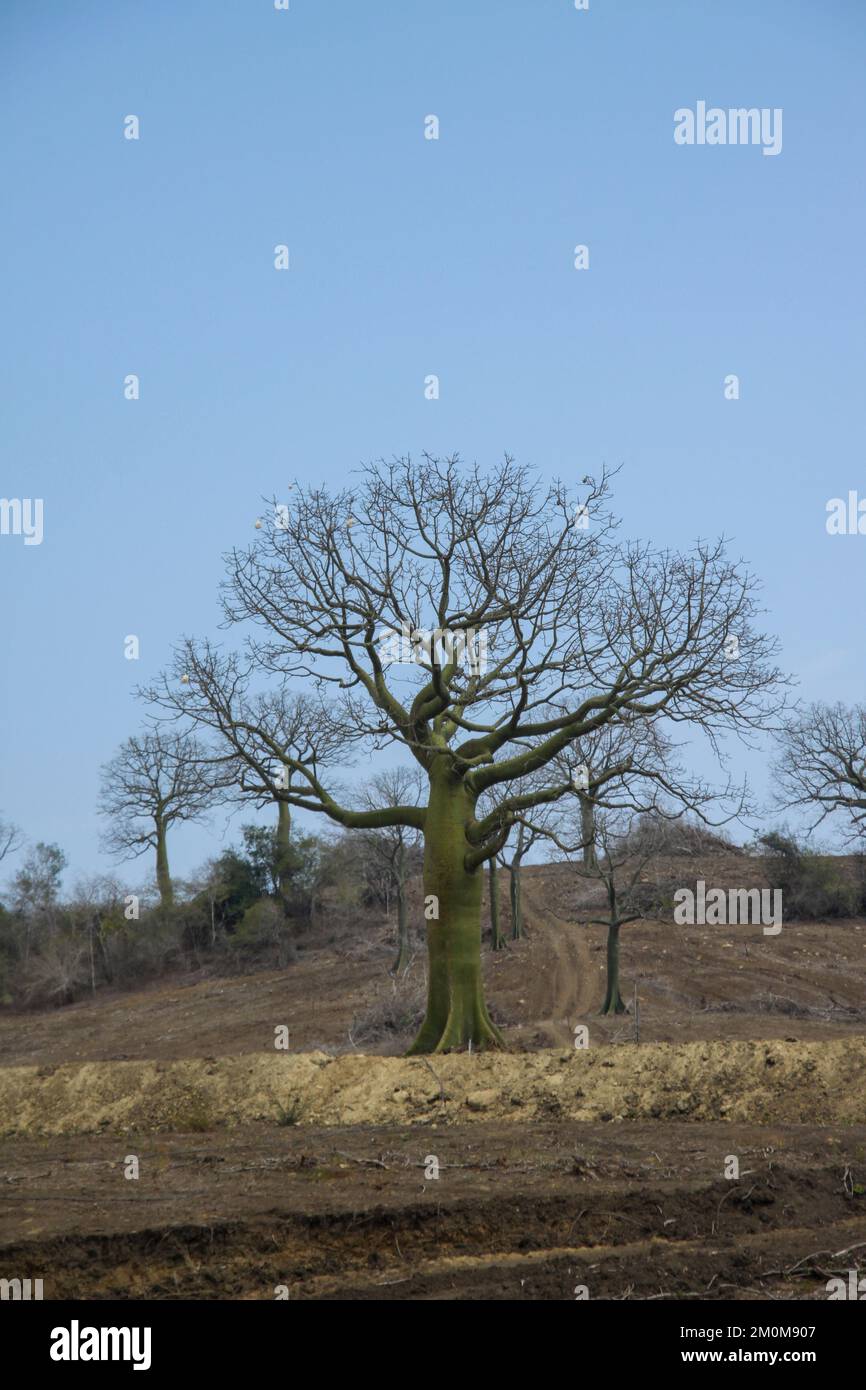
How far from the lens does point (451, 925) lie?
811 inches

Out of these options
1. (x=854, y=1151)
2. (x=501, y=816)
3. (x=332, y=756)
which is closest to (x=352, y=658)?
(x=332, y=756)

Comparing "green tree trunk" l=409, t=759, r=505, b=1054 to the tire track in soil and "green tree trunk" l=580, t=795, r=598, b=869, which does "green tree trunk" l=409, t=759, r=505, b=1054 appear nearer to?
"green tree trunk" l=580, t=795, r=598, b=869

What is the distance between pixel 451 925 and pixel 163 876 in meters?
34.1

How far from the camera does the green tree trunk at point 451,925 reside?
67.3ft

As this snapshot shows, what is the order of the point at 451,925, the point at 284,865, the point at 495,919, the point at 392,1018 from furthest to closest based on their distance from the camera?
the point at 284,865 < the point at 495,919 < the point at 392,1018 < the point at 451,925

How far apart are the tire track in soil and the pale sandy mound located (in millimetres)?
7299

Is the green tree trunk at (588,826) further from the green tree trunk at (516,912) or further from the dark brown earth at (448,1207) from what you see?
the green tree trunk at (516,912)

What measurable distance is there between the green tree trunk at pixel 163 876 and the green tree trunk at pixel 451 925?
97.6 ft

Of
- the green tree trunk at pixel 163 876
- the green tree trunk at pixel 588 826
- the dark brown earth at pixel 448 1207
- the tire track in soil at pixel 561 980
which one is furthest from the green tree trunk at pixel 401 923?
the dark brown earth at pixel 448 1207

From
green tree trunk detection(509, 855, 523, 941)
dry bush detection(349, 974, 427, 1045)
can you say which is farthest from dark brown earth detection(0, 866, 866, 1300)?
green tree trunk detection(509, 855, 523, 941)

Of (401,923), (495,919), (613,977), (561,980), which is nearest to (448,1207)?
(613,977)

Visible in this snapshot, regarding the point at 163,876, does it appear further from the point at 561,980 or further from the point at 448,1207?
the point at 448,1207

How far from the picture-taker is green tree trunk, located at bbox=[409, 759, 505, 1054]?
20516mm

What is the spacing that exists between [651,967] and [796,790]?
9.71 metres
